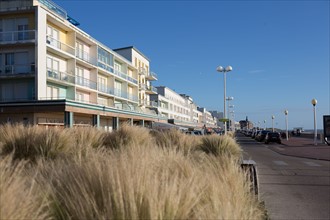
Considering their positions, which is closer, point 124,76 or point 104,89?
point 104,89

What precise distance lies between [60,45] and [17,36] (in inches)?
182

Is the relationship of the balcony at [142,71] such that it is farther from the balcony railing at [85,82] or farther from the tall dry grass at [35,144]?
the tall dry grass at [35,144]

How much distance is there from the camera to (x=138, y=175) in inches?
147

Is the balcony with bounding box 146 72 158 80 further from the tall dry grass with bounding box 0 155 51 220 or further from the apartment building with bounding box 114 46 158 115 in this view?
the tall dry grass with bounding box 0 155 51 220

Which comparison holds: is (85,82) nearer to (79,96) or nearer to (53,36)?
(79,96)

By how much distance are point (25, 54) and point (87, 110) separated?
320 inches

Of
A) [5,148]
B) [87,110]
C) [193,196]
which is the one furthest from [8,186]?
[87,110]

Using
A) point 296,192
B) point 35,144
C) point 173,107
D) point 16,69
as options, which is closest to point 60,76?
point 16,69

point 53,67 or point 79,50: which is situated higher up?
point 79,50

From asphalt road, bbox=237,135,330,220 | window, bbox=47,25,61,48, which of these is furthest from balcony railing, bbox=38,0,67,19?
asphalt road, bbox=237,135,330,220

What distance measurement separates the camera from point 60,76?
129ft

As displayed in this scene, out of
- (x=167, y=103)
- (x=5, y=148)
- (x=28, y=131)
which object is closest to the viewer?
(x=5, y=148)

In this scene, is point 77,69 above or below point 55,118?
above

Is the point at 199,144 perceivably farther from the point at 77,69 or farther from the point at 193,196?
the point at 77,69
